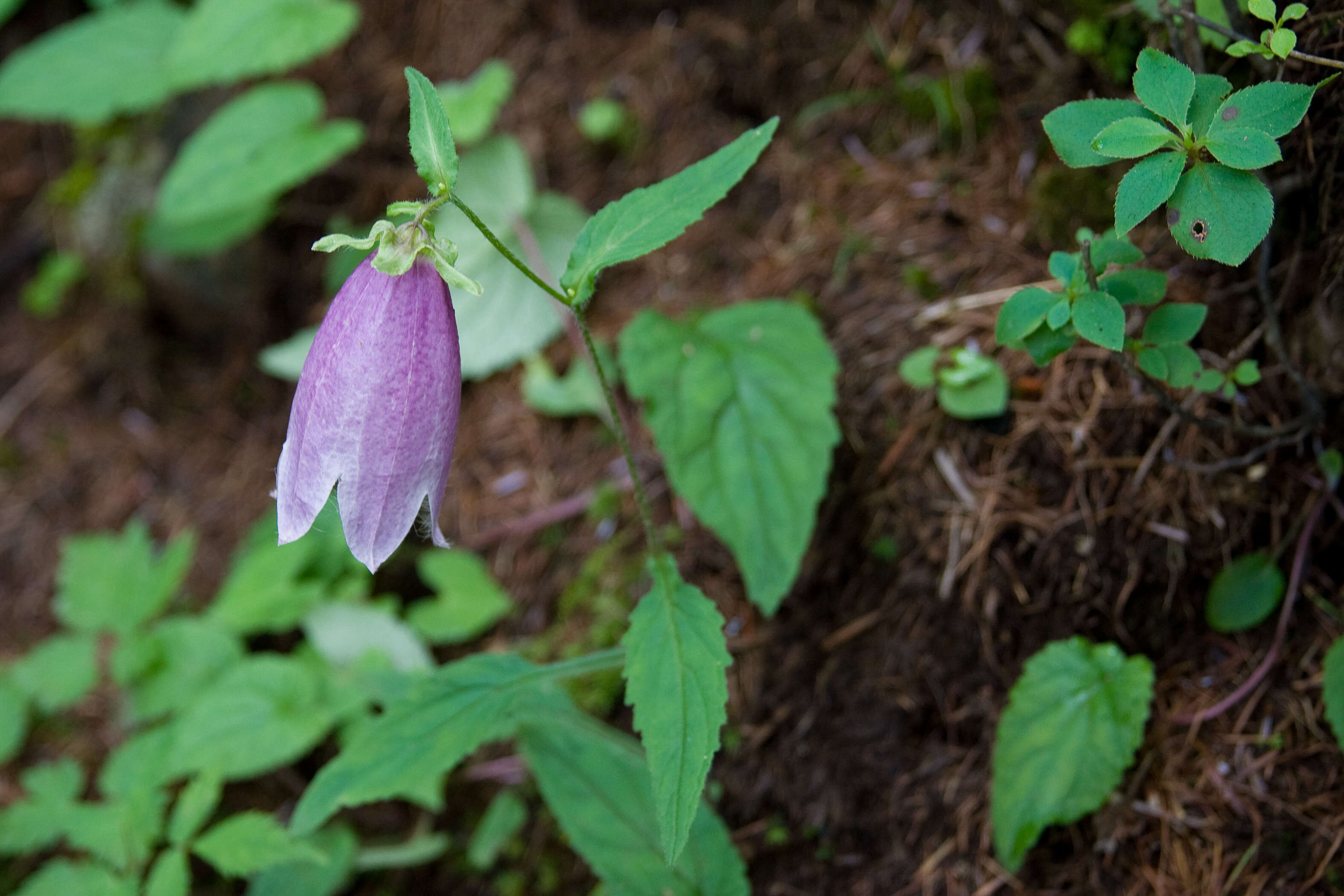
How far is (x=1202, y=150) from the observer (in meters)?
1.45

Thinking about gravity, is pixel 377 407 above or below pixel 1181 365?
above

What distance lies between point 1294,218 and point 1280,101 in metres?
0.54

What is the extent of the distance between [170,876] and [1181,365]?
2.51 metres

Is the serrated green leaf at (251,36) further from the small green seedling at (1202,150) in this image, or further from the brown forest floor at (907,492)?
the small green seedling at (1202,150)

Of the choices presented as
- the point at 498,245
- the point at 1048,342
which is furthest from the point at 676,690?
the point at 1048,342

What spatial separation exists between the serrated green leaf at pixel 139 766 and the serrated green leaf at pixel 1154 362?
2.55 m

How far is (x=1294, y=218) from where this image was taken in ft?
5.87

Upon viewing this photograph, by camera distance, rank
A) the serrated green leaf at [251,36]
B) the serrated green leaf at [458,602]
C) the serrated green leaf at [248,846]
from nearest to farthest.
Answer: the serrated green leaf at [248,846] → the serrated green leaf at [458,602] → the serrated green leaf at [251,36]

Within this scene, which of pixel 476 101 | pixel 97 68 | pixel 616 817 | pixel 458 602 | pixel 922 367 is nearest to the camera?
pixel 616 817

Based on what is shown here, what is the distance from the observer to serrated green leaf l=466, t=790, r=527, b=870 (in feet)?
7.89

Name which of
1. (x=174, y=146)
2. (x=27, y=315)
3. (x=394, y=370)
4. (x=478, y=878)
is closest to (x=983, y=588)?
(x=394, y=370)

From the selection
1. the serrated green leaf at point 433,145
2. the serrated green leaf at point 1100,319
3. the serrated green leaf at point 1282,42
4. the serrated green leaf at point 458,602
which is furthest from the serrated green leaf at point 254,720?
the serrated green leaf at point 1282,42

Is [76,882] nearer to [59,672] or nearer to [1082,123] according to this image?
[59,672]

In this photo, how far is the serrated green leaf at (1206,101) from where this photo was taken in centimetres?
142
